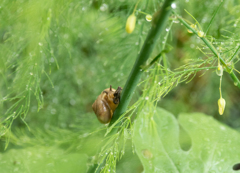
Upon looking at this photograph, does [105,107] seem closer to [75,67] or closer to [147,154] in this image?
[147,154]

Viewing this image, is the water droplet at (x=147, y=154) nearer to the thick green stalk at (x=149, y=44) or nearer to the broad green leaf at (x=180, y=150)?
the broad green leaf at (x=180, y=150)

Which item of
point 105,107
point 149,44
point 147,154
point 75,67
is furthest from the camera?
point 75,67

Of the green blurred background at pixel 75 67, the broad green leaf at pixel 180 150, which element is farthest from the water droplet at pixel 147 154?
the green blurred background at pixel 75 67

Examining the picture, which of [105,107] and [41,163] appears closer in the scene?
[105,107]

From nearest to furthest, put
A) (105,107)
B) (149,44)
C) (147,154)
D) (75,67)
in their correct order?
(149,44)
(105,107)
(147,154)
(75,67)

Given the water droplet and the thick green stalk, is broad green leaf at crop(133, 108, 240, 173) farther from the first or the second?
the thick green stalk

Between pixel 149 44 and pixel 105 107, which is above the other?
pixel 149 44

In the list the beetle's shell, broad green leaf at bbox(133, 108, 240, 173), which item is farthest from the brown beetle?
broad green leaf at bbox(133, 108, 240, 173)

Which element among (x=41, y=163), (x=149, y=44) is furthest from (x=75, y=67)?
(x=149, y=44)

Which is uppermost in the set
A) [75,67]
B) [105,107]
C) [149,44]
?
[149,44]
